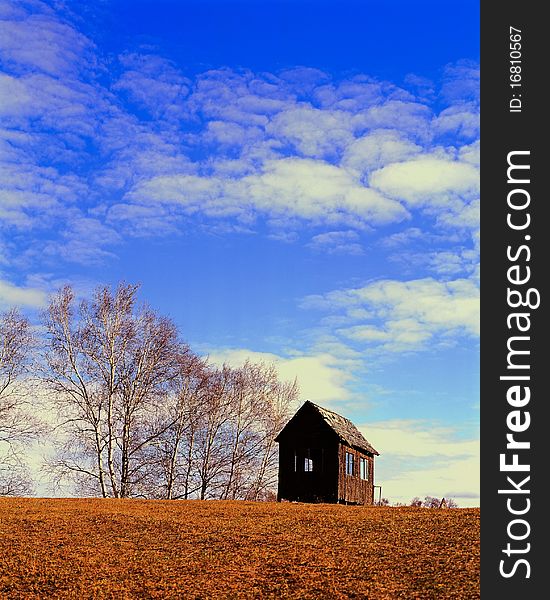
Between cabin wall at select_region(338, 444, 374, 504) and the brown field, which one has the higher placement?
cabin wall at select_region(338, 444, 374, 504)

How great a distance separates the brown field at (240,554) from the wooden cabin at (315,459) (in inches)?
448

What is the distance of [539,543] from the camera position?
11258mm

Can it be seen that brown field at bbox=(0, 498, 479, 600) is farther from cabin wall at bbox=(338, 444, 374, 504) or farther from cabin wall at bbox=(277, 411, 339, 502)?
cabin wall at bbox=(338, 444, 374, 504)

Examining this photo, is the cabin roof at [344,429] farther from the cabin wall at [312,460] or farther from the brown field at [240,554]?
the brown field at [240,554]

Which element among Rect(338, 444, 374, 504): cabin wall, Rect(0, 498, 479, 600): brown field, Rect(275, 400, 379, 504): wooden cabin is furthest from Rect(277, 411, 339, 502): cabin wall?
Rect(0, 498, 479, 600): brown field

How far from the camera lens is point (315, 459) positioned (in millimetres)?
33250

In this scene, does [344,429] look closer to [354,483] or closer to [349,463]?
[349,463]

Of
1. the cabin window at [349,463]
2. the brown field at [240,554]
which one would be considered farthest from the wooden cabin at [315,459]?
the brown field at [240,554]

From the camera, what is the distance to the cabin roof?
33.4 metres

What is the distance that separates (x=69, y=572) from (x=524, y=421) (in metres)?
9.19

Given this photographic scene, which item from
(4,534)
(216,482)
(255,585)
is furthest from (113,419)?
(255,585)

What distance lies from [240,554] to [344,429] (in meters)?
20.3

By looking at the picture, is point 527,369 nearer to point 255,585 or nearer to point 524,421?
point 524,421

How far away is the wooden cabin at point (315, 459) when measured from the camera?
1300 inches
